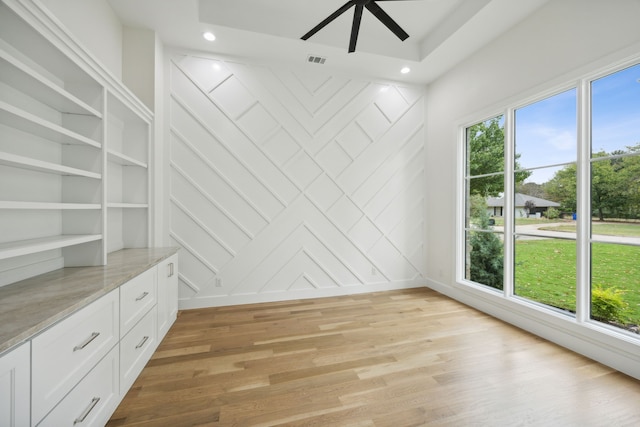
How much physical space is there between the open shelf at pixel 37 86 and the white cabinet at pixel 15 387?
1207mm

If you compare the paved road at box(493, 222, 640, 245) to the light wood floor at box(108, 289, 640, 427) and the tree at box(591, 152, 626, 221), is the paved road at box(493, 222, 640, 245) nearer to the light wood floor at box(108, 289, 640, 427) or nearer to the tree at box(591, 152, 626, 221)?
the tree at box(591, 152, 626, 221)

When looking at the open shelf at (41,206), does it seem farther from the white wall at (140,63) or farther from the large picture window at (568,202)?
the large picture window at (568,202)

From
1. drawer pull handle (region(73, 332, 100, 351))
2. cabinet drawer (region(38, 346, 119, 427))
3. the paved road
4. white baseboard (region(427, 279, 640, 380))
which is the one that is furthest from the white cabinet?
the paved road

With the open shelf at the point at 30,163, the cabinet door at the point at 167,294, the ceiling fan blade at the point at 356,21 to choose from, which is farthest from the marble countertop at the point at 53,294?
the ceiling fan blade at the point at 356,21

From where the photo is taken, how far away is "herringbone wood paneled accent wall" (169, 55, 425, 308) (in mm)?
3033

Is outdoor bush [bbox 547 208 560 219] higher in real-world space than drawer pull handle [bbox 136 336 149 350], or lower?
higher

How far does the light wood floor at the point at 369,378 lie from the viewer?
58.0 inches

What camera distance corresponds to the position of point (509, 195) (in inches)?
112

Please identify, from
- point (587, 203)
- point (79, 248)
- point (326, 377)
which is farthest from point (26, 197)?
point (587, 203)

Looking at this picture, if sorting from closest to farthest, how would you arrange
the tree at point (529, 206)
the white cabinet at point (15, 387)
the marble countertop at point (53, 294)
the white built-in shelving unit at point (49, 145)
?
the white cabinet at point (15, 387) < the marble countertop at point (53, 294) < the white built-in shelving unit at point (49, 145) < the tree at point (529, 206)

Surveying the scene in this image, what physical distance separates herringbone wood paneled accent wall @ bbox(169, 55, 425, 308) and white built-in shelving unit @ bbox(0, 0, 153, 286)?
83 centimetres

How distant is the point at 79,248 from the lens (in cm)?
180

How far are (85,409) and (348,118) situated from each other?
3.52 metres

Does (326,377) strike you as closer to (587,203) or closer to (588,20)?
(587,203)
